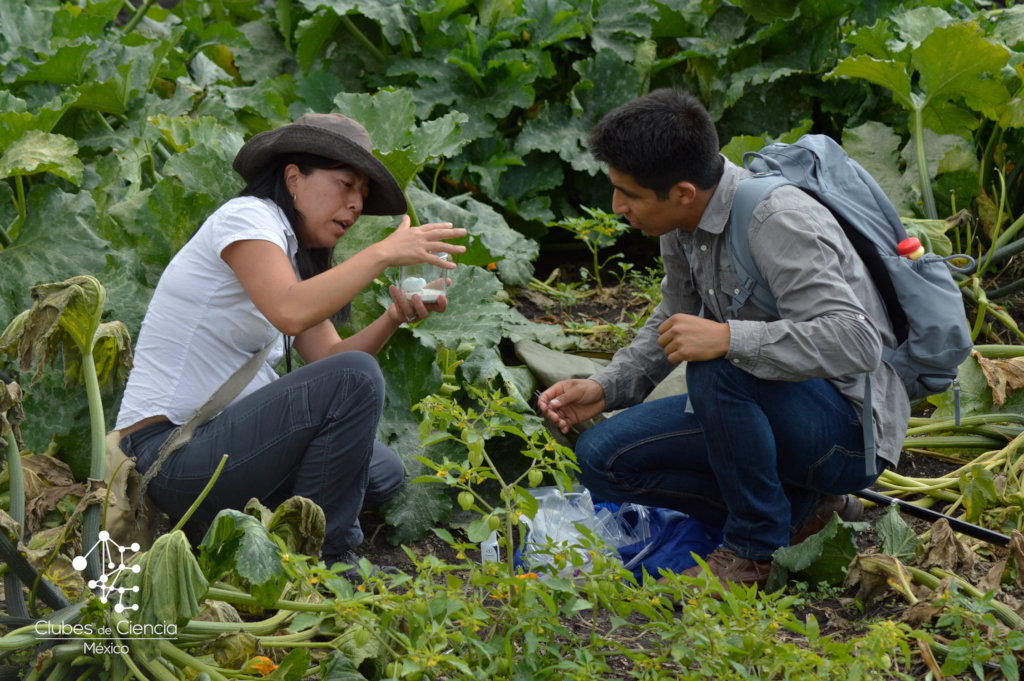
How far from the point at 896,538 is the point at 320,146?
5.63ft

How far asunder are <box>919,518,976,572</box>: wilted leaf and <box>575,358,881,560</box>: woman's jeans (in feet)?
0.65

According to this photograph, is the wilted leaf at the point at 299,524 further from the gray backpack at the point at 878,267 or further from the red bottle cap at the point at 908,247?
the red bottle cap at the point at 908,247

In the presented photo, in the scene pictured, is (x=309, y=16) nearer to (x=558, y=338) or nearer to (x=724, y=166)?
(x=558, y=338)

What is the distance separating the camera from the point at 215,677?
1.86 metres

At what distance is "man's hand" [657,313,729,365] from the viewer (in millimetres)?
2441

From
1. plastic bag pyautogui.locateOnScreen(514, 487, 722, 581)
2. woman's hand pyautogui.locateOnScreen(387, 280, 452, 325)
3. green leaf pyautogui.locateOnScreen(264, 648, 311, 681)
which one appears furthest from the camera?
plastic bag pyautogui.locateOnScreen(514, 487, 722, 581)

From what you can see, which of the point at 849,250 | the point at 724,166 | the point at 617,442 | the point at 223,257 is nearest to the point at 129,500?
the point at 223,257

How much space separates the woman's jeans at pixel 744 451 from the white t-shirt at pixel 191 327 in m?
1.00

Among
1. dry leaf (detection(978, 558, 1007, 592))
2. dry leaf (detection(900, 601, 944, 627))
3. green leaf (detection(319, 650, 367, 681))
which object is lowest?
dry leaf (detection(978, 558, 1007, 592))

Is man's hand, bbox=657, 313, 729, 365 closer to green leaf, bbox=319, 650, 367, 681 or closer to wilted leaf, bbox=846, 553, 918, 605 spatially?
wilted leaf, bbox=846, 553, 918, 605

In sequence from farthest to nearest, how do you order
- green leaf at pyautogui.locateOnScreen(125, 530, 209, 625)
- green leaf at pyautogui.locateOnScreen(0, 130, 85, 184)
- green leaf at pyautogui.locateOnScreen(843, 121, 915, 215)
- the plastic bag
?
green leaf at pyautogui.locateOnScreen(843, 121, 915, 215), green leaf at pyautogui.locateOnScreen(0, 130, 85, 184), the plastic bag, green leaf at pyautogui.locateOnScreen(125, 530, 209, 625)

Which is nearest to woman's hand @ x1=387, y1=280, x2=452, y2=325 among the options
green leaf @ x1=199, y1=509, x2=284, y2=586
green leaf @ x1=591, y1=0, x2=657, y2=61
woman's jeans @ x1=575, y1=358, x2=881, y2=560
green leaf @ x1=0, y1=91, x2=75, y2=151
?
woman's jeans @ x1=575, y1=358, x2=881, y2=560

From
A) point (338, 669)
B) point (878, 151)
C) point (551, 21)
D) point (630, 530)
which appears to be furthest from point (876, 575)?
point (551, 21)

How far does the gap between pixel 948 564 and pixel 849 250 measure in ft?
2.60
